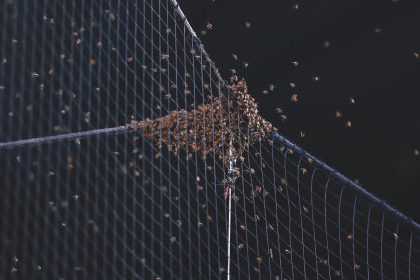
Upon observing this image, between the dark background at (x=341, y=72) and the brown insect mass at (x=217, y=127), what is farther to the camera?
the dark background at (x=341, y=72)

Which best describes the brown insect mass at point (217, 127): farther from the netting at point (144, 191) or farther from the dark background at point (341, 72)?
the dark background at point (341, 72)

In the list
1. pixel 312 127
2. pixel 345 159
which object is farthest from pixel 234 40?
pixel 345 159

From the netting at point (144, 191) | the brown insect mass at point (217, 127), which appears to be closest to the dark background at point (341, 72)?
the netting at point (144, 191)

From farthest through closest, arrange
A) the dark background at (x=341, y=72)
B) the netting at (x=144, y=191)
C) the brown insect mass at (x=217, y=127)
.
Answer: the dark background at (x=341, y=72)
the netting at (x=144, y=191)
the brown insect mass at (x=217, y=127)

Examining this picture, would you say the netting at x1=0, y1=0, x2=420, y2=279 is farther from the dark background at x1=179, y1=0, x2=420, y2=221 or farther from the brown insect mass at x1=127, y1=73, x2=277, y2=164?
the dark background at x1=179, y1=0, x2=420, y2=221

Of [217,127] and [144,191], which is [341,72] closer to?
[217,127]

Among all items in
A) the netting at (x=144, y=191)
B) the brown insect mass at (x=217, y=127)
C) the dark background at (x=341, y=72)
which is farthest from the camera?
the dark background at (x=341, y=72)

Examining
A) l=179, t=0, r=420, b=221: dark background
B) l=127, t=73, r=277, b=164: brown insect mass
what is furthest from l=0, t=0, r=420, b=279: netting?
l=179, t=0, r=420, b=221: dark background
